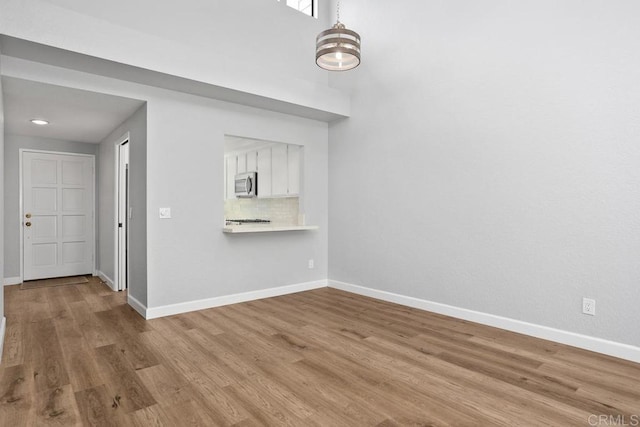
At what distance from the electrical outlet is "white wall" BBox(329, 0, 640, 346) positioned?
4 cm

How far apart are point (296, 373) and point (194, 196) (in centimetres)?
241

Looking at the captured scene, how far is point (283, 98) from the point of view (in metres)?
4.29

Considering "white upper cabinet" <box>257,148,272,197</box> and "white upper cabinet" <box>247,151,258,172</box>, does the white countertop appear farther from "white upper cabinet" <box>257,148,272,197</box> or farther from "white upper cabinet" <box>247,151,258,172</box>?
"white upper cabinet" <box>247,151,258,172</box>

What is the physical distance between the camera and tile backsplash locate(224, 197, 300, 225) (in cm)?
636

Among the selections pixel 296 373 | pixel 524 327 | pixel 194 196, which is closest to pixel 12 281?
pixel 194 196

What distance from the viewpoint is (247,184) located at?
21.8 ft

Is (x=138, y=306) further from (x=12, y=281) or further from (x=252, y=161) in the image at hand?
(x=252, y=161)

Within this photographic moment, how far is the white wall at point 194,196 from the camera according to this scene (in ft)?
12.5

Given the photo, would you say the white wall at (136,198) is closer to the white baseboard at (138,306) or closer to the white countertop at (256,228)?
the white baseboard at (138,306)

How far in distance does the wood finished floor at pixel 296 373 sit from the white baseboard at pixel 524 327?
0.34 feet

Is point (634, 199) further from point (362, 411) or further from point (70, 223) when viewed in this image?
point (70, 223)

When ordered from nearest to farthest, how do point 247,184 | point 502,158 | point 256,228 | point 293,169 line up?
1. point 502,158
2. point 256,228
3. point 293,169
4. point 247,184

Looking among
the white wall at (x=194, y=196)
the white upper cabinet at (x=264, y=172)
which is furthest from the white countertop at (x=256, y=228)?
the white upper cabinet at (x=264, y=172)

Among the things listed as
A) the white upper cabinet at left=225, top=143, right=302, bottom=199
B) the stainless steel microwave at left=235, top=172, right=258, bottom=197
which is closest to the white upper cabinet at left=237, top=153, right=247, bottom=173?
the white upper cabinet at left=225, top=143, right=302, bottom=199
